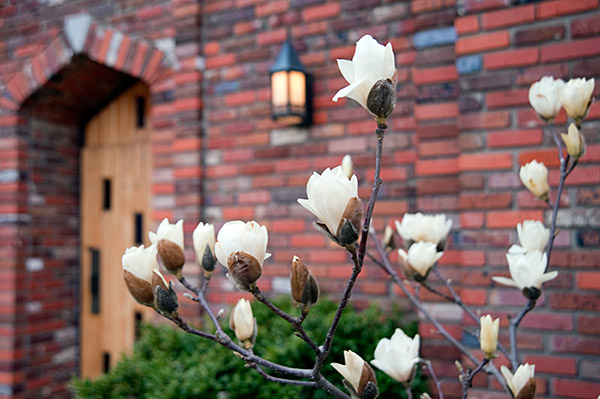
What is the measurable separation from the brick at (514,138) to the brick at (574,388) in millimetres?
842

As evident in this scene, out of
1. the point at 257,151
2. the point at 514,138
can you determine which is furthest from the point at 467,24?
the point at 257,151

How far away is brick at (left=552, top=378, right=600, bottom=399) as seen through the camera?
179 centimetres

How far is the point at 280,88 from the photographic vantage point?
2514 mm

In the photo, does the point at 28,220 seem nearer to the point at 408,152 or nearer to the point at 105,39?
the point at 105,39

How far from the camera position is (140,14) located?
10.3 feet

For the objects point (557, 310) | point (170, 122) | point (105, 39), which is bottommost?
point (557, 310)

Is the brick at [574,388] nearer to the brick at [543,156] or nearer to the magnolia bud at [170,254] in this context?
the brick at [543,156]

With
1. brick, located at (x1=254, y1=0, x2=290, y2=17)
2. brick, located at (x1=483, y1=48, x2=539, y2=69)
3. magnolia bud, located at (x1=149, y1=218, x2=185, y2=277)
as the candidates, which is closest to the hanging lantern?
brick, located at (x1=254, y1=0, x2=290, y2=17)

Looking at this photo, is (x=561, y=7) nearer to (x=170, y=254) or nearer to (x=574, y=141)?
(x=574, y=141)

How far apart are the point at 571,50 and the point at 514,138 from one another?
35cm

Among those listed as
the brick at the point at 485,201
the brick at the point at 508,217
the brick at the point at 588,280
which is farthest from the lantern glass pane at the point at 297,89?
the brick at the point at 588,280

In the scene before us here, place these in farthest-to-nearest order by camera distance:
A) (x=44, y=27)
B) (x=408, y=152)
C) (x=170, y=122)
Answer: (x=44, y=27) → (x=170, y=122) → (x=408, y=152)

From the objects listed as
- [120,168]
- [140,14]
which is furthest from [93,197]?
[140,14]

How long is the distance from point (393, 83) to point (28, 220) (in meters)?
3.19
